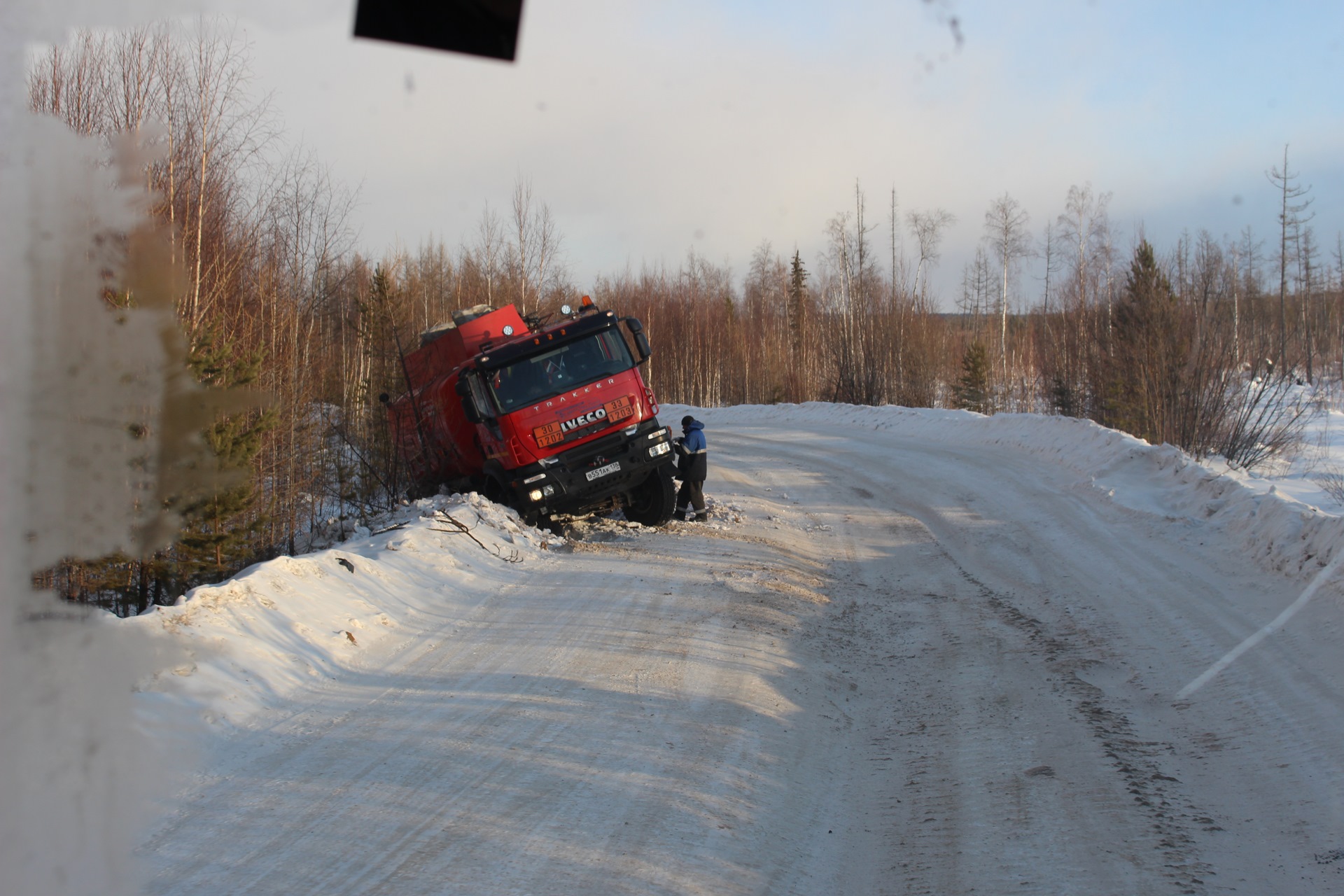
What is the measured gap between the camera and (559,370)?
11242 millimetres

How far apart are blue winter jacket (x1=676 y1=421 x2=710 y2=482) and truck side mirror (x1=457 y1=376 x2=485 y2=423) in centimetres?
267

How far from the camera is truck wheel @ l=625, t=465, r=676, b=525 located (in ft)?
38.4

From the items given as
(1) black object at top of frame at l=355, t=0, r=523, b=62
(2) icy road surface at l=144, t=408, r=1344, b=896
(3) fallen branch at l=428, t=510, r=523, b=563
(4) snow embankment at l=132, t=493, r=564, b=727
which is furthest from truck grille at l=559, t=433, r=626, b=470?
(1) black object at top of frame at l=355, t=0, r=523, b=62

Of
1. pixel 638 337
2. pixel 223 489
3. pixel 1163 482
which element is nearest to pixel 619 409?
pixel 638 337

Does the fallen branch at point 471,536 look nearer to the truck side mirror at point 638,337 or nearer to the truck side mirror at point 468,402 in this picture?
the truck side mirror at point 468,402

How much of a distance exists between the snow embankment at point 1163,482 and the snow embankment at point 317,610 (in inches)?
288

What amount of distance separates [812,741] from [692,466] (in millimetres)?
6627

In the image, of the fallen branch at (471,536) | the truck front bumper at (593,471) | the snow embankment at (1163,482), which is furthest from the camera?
the truck front bumper at (593,471)

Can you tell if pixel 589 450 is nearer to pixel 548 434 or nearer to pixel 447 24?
pixel 548 434

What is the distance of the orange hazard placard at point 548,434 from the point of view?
1094cm

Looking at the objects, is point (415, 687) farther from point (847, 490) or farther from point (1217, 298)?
point (1217, 298)

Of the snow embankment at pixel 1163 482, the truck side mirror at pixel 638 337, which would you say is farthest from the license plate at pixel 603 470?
the snow embankment at pixel 1163 482

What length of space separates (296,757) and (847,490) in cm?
1047

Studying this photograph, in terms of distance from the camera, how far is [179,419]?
9.11m
